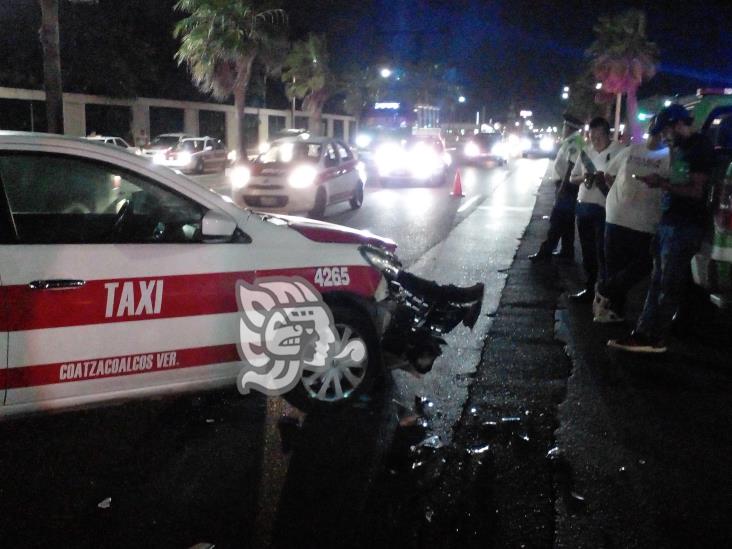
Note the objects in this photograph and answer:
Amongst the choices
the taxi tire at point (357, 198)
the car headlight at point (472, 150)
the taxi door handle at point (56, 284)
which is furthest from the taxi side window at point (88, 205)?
the car headlight at point (472, 150)

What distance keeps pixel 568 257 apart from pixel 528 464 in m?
7.22

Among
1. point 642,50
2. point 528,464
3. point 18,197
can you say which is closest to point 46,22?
point 18,197

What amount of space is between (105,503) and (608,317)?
509 cm

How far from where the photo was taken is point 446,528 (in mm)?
3826

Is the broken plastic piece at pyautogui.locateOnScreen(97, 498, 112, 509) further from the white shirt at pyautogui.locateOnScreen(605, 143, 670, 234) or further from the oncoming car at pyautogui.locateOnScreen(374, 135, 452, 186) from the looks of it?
the oncoming car at pyautogui.locateOnScreen(374, 135, 452, 186)

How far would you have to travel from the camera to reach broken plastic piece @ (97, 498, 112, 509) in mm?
4020

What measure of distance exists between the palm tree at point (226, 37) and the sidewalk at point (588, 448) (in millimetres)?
22938

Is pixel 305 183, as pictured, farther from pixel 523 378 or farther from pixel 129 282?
pixel 129 282

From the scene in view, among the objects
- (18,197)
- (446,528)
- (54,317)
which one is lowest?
Answer: (446,528)

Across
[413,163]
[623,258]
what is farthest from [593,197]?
[413,163]

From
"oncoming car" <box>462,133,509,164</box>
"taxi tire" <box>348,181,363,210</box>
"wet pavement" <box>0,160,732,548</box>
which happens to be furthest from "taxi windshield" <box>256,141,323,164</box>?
"oncoming car" <box>462,133,509,164</box>

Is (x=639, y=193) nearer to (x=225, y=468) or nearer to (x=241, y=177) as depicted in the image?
(x=225, y=468)

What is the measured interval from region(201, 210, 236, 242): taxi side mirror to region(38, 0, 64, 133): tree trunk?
42.9ft

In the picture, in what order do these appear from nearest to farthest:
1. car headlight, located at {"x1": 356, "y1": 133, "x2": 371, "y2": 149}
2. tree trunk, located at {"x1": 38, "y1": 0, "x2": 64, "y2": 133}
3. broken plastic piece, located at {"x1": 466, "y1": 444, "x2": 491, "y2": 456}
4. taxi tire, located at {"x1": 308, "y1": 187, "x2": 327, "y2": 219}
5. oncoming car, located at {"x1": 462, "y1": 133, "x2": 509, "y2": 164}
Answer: broken plastic piece, located at {"x1": 466, "y1": 444, "x2": 491, "y2": 456}, taxi tire, located at {"x1": 308, "y1": 187, "x2": 327, "y2": 219}, tree trunk, located at {"x1": 38, "y1": 0, "x2": 64, "y2": 133}, car headlight, located at {"x1": 356, "y1": 133, "x2": 371, "y2": 149}, oncoming car, located at {"x1": 462, "y1": 133, "x2": 509, "y2": 164}
